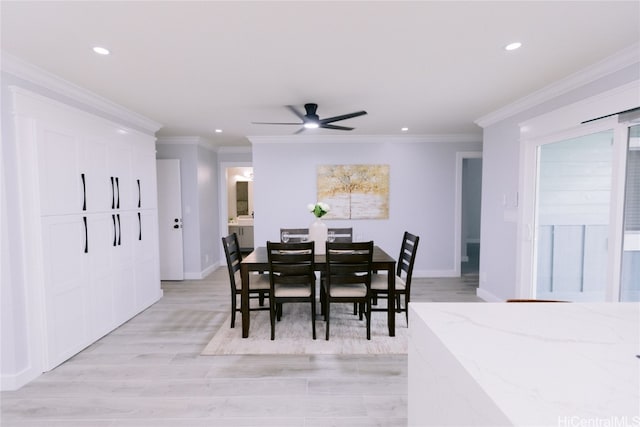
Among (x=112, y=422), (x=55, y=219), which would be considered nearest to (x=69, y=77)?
(x=55, y=219)

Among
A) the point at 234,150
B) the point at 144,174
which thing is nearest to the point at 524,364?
the point at 144,174

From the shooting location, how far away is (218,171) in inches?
241

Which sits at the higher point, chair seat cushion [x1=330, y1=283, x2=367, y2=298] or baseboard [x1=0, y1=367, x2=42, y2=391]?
chair seat cushion [x1=330, y1=283, x2=367, y2=298]

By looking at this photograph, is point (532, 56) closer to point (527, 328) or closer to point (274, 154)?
point (527, 328)

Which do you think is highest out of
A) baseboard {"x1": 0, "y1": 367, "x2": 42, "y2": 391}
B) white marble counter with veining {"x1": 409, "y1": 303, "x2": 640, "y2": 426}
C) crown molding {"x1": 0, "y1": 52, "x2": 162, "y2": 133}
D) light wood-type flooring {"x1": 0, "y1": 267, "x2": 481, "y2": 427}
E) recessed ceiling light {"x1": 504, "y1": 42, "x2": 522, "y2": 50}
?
recessed ceiling light {"x1": 504, "y1": 42, "x2": 522, "y2": 50}

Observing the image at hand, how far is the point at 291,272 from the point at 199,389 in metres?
1.15

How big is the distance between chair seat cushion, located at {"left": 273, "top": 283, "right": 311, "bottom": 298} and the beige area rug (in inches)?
16.8

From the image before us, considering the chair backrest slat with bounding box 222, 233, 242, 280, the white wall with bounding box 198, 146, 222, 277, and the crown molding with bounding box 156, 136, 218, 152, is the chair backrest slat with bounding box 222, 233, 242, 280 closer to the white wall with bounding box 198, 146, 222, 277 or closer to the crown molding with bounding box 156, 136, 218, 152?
the white wall with bounding box 198, 146, 222, 277

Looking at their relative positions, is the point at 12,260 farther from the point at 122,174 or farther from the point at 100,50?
the point at 100,50

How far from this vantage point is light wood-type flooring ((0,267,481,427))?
1.97 meters

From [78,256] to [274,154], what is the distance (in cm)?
304

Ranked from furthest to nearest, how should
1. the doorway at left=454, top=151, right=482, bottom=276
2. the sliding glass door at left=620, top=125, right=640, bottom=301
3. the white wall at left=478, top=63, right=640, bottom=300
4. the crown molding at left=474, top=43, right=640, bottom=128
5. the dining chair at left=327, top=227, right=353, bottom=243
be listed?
the doorway at left=454, top=151, right=482, bottom=276 < the dining chair at left=327, top=227, right=353, bottom=243 < the white wall at left=478, top=63, right=640, bottom=300 < the sliding glass door at left=620, top=125, right=640, bottom=301 < the crown molding at left=474, top=43, right=640, bottom=128

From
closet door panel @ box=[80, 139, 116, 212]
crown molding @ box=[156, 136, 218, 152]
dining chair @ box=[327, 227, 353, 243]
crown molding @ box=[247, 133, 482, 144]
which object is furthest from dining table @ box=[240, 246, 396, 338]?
crown molding @ box=[156, 136, 218, 152]

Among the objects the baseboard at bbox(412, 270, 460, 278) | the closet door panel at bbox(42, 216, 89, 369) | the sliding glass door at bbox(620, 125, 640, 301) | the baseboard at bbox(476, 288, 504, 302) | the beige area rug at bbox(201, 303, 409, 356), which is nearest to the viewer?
the sliding glass door at bbox(620, 125, 640, 301)
